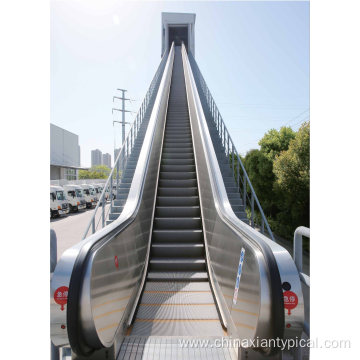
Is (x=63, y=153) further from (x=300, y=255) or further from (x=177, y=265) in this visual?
(x=300, y=255)

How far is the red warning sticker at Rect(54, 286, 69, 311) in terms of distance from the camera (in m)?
1.79

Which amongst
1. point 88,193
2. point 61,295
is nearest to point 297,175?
point 61,295

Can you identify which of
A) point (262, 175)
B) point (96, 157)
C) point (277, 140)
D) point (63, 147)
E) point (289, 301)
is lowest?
point (289, 301)

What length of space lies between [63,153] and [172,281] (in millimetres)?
37287

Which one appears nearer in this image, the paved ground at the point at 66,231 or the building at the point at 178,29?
the paved ground at the point at 66,231

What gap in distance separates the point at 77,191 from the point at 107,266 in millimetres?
20022

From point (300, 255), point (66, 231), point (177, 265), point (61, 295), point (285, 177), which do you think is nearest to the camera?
point (61, 295)

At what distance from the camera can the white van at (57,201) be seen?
1700cm

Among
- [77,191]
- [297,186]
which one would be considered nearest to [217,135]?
[297,186]

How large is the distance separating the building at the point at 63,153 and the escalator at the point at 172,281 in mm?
31835

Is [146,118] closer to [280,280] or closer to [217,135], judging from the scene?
[217,135]

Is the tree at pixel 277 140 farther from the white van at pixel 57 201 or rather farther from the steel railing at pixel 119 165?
the white van at pixel 57 201

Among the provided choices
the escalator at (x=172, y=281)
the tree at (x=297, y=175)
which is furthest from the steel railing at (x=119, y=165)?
the tree at (x=297, y=175)

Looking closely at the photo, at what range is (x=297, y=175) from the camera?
10453 mm
